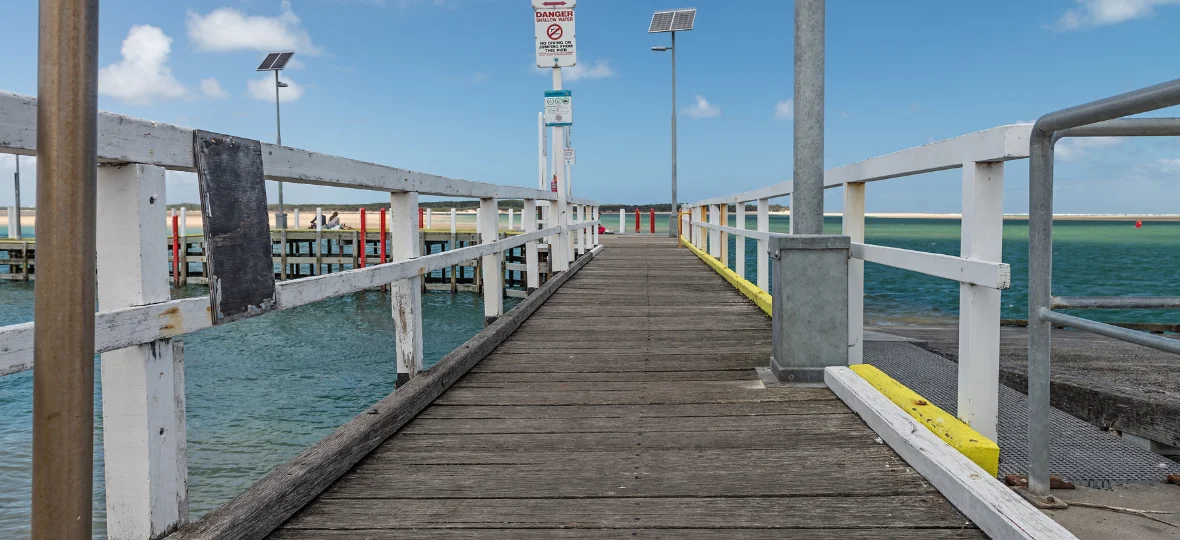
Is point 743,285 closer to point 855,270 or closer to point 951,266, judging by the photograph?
point 855,270

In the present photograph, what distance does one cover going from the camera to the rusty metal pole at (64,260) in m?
1.01

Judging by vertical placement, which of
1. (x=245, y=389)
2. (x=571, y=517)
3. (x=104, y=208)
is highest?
(x=104, y=208)

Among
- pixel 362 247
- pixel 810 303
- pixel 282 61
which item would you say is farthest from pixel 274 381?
pixel 282 61

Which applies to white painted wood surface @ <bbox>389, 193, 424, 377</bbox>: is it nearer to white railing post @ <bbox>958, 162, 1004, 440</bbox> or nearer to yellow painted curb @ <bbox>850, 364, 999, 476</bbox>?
yellow painted curb @ <bbox>850, 364, 999, 476</bbox>

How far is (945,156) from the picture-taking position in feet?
8.67

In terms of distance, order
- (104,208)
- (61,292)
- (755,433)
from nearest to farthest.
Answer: (61,292) → (104,208) → (755,433)

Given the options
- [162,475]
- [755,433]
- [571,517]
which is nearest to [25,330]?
[162,475]

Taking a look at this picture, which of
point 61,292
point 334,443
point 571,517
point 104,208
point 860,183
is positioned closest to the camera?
point 61,292

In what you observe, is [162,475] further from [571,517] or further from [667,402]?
[667,402]

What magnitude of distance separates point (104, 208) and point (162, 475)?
2.21ft

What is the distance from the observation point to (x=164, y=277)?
1.85 m

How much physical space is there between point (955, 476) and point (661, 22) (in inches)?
998

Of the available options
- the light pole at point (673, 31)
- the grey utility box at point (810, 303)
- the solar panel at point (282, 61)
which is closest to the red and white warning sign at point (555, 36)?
the grey utility box at point (810, 303)

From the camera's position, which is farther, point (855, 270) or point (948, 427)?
point (855, 270)
